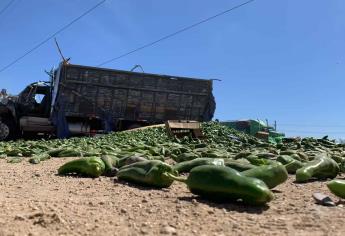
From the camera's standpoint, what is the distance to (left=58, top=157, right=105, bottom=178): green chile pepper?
4703 millimetres

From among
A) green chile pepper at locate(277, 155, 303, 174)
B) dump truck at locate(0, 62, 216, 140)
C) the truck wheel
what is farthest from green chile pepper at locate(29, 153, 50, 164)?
the truck wheel

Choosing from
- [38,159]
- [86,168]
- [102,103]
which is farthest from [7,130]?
[86,168]

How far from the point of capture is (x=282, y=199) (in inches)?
137

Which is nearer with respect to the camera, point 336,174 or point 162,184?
point 162,184

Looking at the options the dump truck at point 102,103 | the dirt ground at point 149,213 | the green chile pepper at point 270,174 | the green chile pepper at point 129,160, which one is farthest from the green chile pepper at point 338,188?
the dump truck at point 102,103

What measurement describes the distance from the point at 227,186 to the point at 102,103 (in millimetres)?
16754

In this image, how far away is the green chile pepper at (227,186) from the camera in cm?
306

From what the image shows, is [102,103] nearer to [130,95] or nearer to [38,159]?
[130,95]

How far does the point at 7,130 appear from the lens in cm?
2053

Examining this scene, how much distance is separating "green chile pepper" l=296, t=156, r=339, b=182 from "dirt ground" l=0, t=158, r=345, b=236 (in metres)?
0.38

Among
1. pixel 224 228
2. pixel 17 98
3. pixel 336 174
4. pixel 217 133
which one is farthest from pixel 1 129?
pixel 224 228

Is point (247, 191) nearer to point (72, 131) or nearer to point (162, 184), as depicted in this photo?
point (162, 184)

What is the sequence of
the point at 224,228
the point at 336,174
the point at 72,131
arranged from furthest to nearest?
the point at 72,131 < the point at 336,174 < the point at 224,228

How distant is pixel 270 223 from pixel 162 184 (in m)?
1.35
